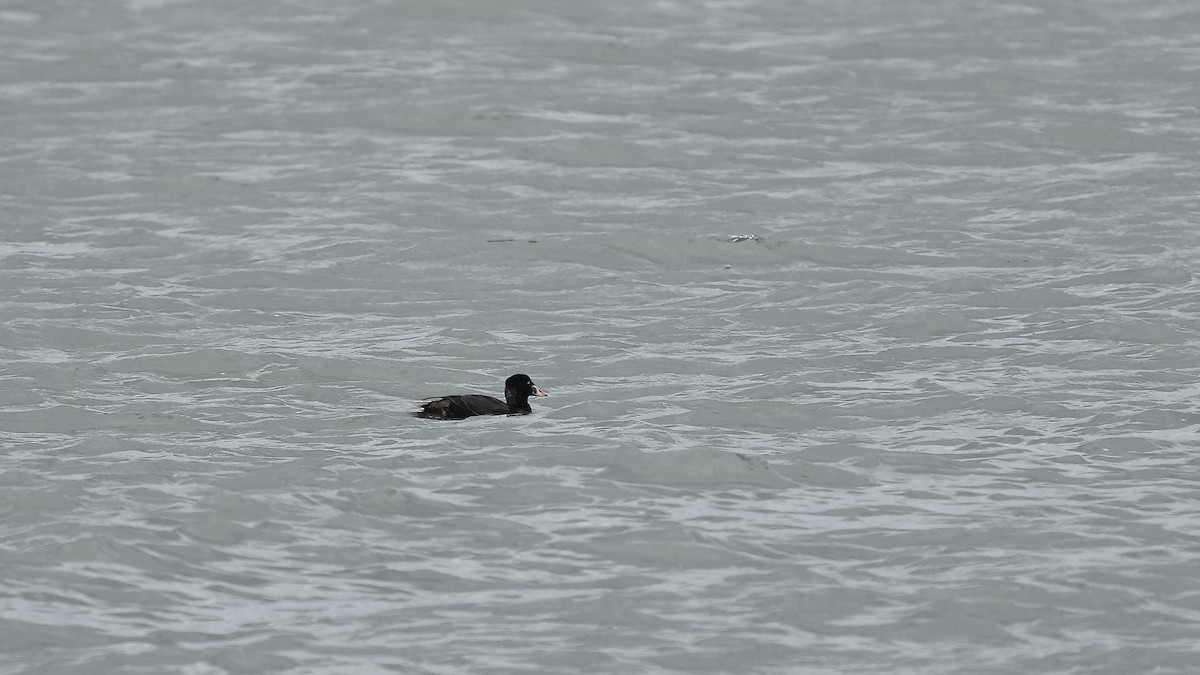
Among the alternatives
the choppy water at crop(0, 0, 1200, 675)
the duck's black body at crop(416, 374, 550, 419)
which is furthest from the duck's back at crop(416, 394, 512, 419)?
the choppy water at crop(0, 0, 1200, 675)

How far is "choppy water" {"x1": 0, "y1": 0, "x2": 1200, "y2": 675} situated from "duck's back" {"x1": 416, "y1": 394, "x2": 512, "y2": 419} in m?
0.20

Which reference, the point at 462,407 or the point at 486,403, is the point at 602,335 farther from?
the point at 462,407

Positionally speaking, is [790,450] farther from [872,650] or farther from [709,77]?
[709,77]

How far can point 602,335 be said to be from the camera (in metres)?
14.7

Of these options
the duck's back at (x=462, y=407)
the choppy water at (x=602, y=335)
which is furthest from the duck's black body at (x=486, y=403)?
the choppy water at (x=602, y=335)

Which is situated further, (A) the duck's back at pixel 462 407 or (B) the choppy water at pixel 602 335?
(A) the duck's back at pixel 462 407

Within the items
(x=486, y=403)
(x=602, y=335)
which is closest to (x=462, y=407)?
(x=486, y=403)

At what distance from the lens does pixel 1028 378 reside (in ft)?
43.4

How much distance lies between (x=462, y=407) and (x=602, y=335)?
7.88ft

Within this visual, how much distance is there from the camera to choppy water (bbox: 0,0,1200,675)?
9.51 m

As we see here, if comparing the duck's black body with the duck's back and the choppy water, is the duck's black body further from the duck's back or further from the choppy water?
the choppy water

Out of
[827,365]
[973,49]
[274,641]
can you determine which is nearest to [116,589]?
[274,641]

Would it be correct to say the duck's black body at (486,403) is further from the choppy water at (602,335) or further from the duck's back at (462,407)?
the choppy water at (602,335)

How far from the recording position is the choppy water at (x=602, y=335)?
31.2 ft
